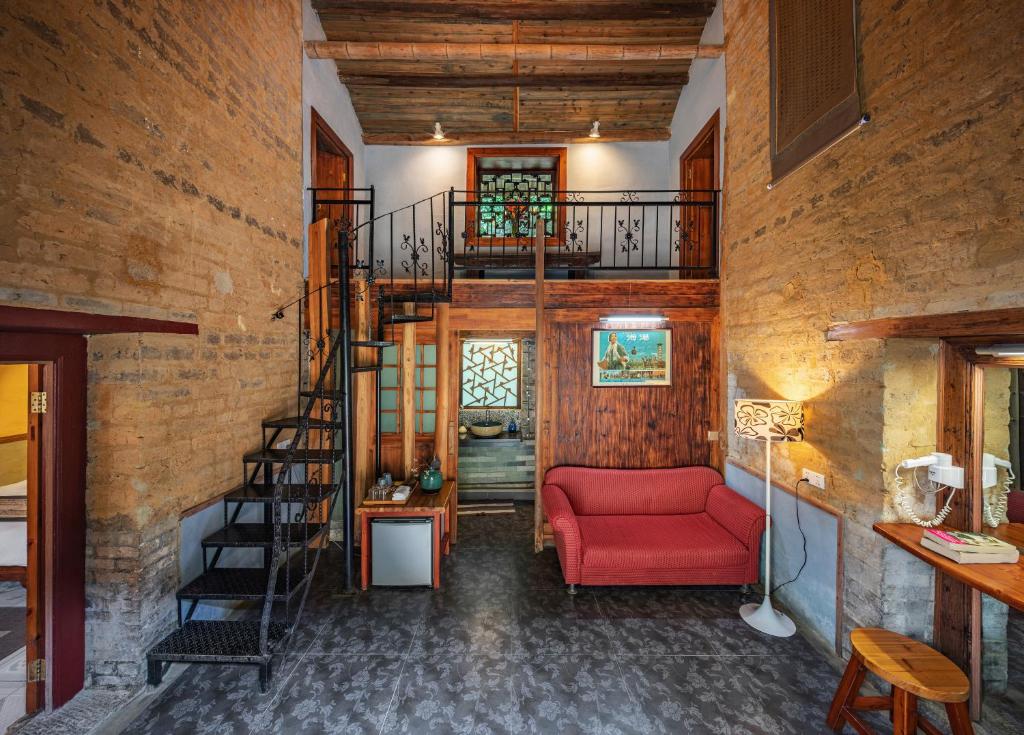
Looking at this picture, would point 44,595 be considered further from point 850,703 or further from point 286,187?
point 850,703

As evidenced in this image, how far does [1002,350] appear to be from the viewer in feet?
7.14

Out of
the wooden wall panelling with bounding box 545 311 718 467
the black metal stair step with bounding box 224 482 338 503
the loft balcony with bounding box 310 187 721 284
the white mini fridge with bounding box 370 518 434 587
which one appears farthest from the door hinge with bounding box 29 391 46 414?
the loft balcony with bounding box 310 187 721 284

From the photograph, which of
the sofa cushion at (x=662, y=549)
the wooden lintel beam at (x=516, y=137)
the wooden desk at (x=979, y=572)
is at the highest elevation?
the wooden lintel beam at (x=516, y=137)

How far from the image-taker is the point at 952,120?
6.88ft

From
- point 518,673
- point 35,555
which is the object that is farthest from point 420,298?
point 518,673

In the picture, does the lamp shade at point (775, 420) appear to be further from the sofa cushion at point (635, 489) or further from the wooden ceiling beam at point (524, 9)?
the wooden ceiling beam at point (524, 9)

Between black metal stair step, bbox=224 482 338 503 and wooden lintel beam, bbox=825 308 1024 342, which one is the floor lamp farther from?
black metal stair step, bbox=224 482 338 503

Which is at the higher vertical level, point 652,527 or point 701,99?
point 701,99

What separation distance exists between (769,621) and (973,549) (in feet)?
4.96

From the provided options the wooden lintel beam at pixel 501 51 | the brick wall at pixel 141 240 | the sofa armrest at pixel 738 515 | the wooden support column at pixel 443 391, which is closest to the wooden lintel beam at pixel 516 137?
the wooden lintel beam at pixel 501 51

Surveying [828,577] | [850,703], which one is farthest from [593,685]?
[828,577]

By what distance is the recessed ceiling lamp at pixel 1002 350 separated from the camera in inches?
83.4

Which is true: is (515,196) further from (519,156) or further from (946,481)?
(946,481)

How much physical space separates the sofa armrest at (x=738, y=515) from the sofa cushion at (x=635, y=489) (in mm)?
184
